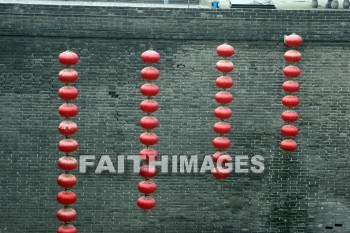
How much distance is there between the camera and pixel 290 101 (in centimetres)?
1309

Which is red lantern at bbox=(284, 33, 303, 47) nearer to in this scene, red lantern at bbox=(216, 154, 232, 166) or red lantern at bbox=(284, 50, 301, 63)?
red lantern at bbox=(284, 50, 301, 63)

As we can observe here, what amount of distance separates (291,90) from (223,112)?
47.5 inches

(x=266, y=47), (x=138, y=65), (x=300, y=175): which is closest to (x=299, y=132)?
(x=300, y=175)

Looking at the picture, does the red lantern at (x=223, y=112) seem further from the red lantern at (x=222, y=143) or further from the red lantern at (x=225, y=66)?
the red lantern at (x=225, y=66)

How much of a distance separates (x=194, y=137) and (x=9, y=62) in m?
3.46

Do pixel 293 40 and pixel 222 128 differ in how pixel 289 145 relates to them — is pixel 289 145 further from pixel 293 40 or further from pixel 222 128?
pixel 293 40

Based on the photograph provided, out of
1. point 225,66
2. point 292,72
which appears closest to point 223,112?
point 225,66

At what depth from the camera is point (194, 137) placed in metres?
14.1

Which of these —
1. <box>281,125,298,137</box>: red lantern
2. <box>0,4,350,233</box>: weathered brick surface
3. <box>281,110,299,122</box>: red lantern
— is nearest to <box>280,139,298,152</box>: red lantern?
<box>281,125,298,137</box>: red lantern

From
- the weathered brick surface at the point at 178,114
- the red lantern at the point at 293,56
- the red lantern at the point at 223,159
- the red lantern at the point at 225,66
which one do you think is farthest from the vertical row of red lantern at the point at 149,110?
the red lantern at the point at 293,56

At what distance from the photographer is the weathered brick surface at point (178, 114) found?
13.9m

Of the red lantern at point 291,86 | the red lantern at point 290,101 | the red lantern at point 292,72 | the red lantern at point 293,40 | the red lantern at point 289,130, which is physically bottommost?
the red lantern at point 289,130

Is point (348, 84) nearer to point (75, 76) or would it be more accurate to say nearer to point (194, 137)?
point (194, 137)

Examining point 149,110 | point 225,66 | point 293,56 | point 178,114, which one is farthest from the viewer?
point 178,114
